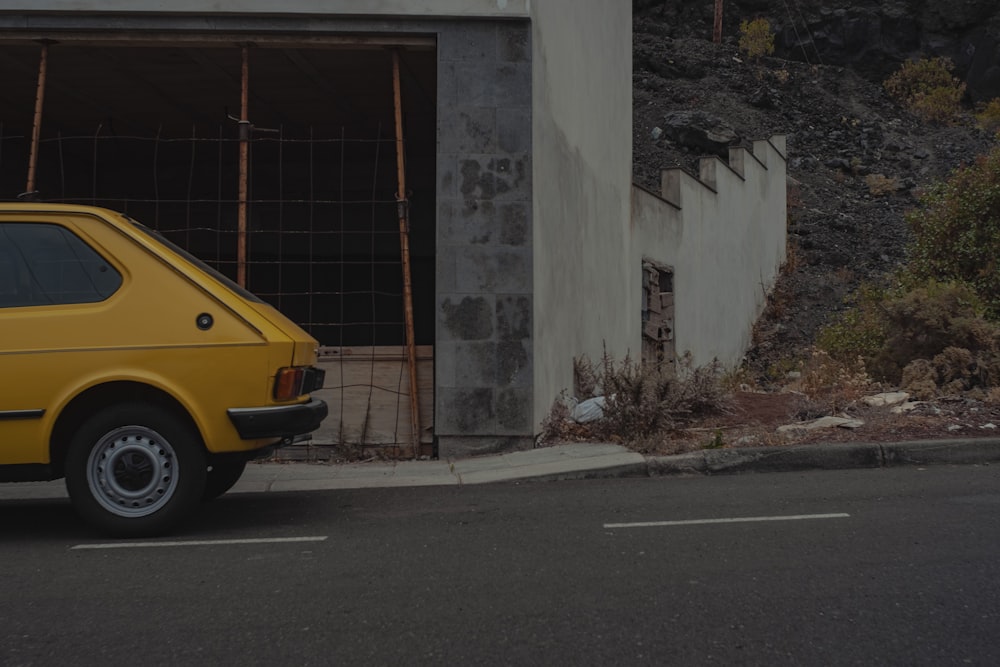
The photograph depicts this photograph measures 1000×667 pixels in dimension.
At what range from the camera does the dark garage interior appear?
984 cm

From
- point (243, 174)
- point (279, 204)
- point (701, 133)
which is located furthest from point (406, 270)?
point (701, 133)

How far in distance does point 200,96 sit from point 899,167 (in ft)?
73.0

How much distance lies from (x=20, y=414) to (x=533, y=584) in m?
3.22

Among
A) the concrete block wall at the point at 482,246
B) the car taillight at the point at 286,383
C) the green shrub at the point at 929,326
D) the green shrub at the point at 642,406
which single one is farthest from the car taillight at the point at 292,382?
the green shrub at the point at 929,326

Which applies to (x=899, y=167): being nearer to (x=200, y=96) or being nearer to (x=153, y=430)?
(x=200, y=96)

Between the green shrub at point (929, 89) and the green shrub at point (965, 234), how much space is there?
19.3 meters

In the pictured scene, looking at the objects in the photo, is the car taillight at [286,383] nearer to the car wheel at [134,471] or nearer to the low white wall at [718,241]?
the car wheel at [134,471]

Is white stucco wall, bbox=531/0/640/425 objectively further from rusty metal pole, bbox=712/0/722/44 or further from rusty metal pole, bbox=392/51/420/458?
rusty metal pole, bbox=712/0/722/44

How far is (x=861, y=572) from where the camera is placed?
4379mm

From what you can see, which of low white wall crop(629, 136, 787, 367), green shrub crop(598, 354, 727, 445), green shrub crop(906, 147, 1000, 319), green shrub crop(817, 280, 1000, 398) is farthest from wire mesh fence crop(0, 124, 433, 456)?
green shrub crop(906, 147, 1000, 319)

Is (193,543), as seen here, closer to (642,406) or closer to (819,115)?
(642,406)

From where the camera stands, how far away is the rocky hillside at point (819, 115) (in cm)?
2295

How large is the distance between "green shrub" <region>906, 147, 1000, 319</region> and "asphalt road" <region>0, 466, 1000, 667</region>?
28.4ft

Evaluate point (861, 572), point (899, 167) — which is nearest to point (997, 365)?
point (861, 572)
